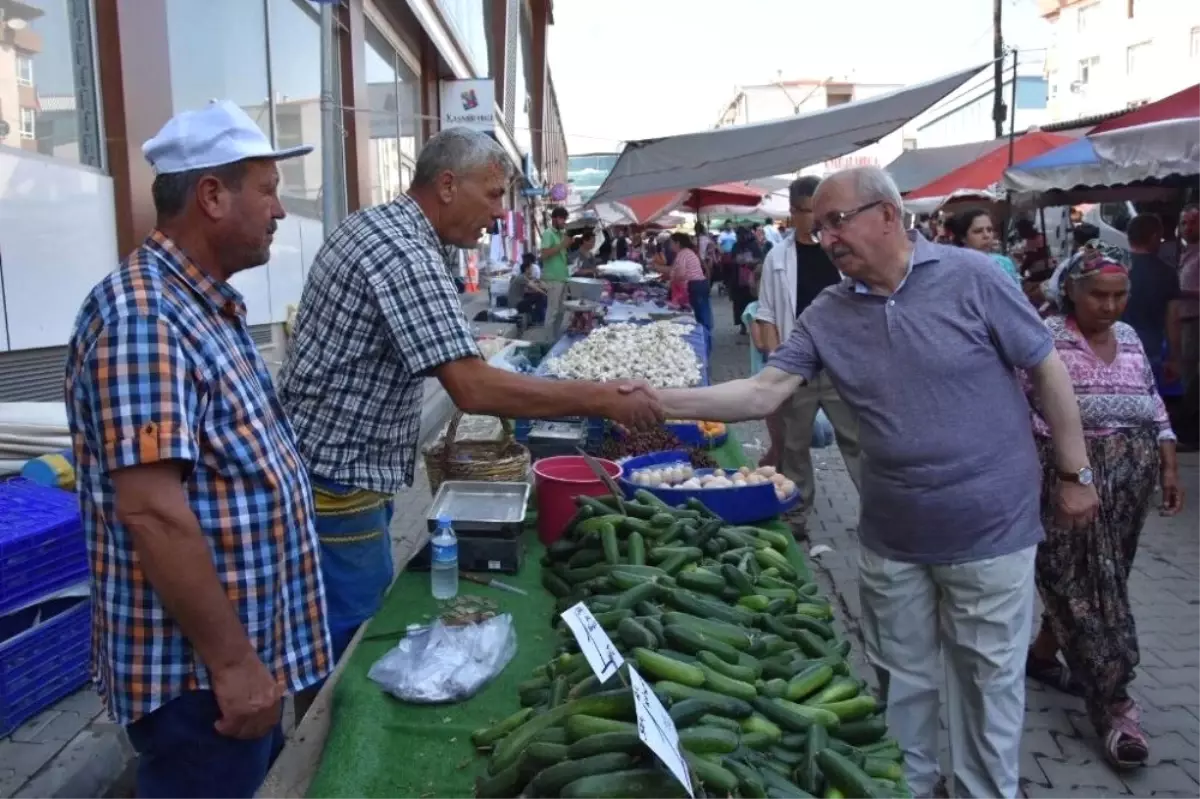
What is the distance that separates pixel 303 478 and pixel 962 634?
2154mm

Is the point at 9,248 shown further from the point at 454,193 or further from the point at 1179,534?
the point at 1179,534

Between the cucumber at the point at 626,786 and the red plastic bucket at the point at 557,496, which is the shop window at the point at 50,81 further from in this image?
the cucumber at the point at 626,786

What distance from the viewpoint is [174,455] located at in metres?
1.79

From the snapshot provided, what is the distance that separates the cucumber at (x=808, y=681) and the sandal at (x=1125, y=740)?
2.17 metres

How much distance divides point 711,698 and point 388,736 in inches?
33.8

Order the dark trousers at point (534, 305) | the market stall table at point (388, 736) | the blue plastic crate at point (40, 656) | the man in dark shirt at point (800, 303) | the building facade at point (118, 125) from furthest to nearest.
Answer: the dark trousers at point (534, 305) < the man in dark shirt at point (800, 303) < the building facade at point (118, 125) < the blue plastic crate at point (40, 656) < the market stall table at point (388, 736)

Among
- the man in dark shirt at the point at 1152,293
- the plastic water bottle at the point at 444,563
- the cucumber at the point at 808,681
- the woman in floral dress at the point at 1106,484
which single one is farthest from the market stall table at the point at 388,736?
the man in dark shirt at the point at 1152,293

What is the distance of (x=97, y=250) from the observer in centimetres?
578

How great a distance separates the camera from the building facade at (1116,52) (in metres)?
35.3

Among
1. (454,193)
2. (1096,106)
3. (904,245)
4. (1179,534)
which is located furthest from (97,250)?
(1096,106)

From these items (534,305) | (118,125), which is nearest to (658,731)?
(118,125)

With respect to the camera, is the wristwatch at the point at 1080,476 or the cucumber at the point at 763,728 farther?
the wristwatch at the point at 1080,476

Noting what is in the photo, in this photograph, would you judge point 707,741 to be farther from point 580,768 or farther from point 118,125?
point 118,125

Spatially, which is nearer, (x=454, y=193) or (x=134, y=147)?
(x=454, y=193)
